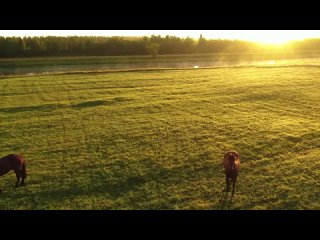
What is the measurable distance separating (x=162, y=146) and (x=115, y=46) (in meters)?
72.3

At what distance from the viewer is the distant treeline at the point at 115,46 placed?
7425 centimetres

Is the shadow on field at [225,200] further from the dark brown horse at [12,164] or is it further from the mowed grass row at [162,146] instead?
the dark brown horse at [12,164]

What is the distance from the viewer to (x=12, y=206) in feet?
28.4

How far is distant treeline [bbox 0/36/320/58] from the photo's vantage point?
74.2 m

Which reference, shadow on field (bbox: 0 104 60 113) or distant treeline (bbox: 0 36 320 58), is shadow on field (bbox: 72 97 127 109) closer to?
shadow on field (bbox: 0 104 60 113)

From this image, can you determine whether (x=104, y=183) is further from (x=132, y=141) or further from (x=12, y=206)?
(x=132, y=141)

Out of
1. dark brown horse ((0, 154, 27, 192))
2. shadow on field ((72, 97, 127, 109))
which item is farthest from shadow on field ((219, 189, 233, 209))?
shadow on field ((72, 97, 127, 109))

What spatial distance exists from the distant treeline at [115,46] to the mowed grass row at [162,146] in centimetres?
5322

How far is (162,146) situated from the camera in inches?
518

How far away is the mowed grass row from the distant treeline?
53218mm

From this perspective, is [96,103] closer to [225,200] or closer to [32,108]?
[32,108]

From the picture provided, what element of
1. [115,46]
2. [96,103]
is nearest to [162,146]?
[96,103]

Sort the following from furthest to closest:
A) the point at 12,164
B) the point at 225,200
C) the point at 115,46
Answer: the point at 115,46 < the point at 12,164 < the point at 225,200

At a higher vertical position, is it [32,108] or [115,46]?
[115,46]
